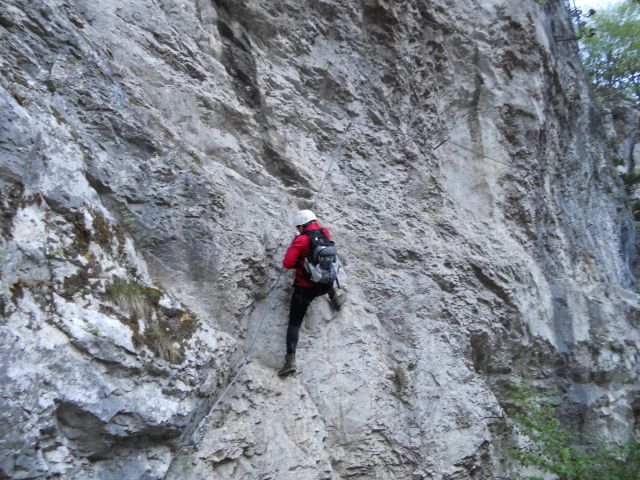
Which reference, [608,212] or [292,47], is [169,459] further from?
[608,212]

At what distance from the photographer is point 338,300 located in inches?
251

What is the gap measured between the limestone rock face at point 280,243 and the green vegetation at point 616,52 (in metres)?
17.8

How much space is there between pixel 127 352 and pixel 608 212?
13.4 m

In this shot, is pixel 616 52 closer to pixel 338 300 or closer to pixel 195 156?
pixel 338 300

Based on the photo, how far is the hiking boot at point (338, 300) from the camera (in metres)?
6.34

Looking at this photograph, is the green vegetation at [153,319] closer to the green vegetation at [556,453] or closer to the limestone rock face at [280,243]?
the limestone rock face at [280,243]

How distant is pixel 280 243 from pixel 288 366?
1471 mm

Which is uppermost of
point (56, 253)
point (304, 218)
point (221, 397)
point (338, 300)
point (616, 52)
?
point (616, 52)

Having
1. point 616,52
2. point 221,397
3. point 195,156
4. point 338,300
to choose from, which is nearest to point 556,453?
point 338,300

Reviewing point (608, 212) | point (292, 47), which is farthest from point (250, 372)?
point (608, 212)

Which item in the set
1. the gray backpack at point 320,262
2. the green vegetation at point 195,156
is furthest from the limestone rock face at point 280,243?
the gray backpack at point 320,262

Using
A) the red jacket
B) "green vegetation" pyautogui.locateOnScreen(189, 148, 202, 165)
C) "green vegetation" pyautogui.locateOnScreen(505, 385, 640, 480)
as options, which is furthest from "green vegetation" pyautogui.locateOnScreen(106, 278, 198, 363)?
"green vegetation" pyautogui.locateOnScreen(505, 385, 640, 480)

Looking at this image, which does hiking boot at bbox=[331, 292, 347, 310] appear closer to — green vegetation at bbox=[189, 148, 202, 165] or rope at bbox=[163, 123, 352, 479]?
rope at bbox=[163, 123, 352, 479]

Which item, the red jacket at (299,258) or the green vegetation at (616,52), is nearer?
the red jacket at (299,258)
